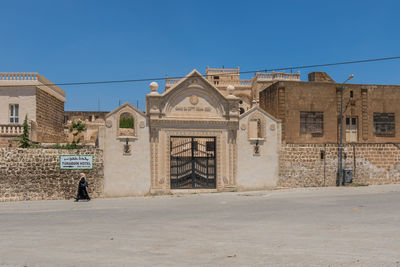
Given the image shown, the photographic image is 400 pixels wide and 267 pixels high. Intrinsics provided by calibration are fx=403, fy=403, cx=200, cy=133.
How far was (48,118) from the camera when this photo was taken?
2864 centimetres

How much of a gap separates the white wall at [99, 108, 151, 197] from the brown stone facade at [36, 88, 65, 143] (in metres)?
8.65

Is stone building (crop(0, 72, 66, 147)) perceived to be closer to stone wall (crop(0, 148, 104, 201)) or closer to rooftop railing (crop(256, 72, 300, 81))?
stone wall (crop(0, 148, 104, 201))

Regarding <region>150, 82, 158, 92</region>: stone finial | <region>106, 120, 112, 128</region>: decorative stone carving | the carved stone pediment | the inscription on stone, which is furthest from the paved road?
<region>150, 82, 158, 92</region>: stone finial

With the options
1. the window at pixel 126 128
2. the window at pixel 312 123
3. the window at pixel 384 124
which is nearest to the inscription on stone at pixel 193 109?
the window at pixel 126 128

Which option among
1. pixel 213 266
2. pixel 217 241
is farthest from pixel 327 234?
pixel 213 266

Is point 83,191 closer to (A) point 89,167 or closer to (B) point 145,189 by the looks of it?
(A) point 89,167

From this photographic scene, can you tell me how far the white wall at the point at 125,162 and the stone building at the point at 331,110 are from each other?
9585mm

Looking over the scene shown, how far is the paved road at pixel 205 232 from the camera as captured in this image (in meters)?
7.73

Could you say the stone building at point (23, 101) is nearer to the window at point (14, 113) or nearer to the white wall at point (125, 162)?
the window at point (14, 113)

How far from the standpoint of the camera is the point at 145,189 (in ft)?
67.8

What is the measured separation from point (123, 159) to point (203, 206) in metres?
6.01

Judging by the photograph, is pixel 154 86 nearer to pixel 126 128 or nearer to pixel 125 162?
pixel 126 128

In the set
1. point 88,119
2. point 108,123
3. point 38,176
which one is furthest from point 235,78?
point 38,176

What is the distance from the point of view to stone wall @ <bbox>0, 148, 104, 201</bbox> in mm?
18984
